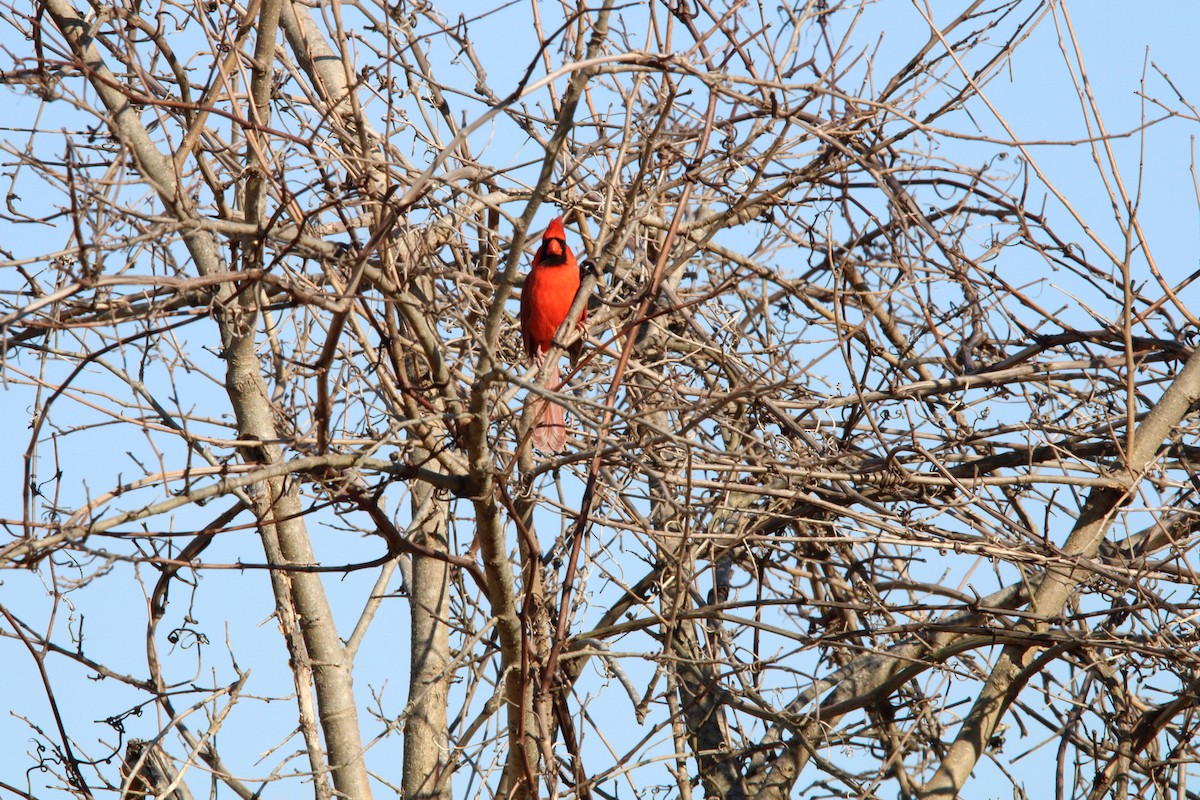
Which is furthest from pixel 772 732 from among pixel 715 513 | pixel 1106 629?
pixel 1106 629

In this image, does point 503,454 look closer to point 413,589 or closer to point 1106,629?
point 413,589

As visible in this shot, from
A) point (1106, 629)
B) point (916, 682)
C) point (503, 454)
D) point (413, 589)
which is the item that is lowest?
point (1106, 629)

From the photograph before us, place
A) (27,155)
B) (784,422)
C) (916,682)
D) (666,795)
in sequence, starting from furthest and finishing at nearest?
(916,682) < (666,795) < (784,422) < (27,155)

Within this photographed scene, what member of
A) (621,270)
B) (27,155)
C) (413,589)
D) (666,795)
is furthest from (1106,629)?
(27,155)

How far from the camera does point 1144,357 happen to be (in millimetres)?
4625

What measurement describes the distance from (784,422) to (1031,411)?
3.13 ft

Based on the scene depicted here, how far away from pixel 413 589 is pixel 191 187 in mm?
2258

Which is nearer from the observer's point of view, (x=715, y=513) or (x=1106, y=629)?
(x=1106, y=629)

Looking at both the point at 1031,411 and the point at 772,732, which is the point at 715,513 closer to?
the point at 772,732

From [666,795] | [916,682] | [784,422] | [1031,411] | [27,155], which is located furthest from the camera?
[916,682]

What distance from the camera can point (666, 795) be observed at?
4805mm

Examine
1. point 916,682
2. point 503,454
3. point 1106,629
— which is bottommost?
point 1106,629

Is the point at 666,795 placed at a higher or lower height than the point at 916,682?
lower

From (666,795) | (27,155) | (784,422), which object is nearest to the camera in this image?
(27,155)
